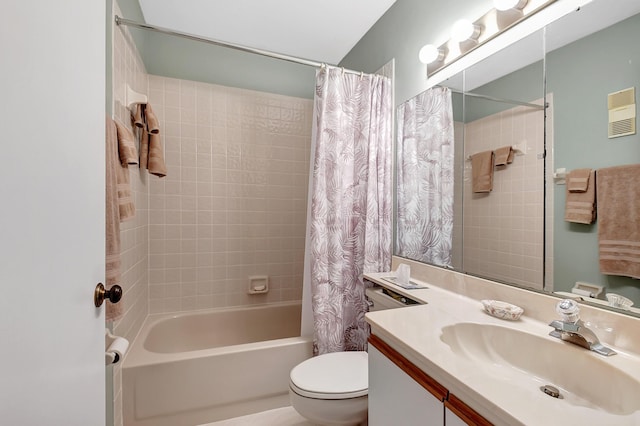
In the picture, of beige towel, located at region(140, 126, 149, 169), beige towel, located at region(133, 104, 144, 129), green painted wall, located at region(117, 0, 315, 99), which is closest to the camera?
beige towel, located at region(133, 104, 144, 129)

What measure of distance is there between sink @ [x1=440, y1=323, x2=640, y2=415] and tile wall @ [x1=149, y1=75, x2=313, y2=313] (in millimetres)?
1891

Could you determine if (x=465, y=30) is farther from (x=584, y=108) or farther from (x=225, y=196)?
(x=225, y=196)

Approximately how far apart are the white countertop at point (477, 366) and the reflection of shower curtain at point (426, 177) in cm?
39

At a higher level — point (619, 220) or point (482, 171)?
point (482, 171)

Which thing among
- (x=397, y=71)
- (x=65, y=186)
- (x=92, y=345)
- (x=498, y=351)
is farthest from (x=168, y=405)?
(x=397, y=71)

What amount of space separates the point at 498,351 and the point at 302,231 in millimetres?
1976

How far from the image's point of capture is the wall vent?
2.74 ft

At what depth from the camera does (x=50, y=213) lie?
0.53m

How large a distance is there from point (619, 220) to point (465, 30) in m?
1.01

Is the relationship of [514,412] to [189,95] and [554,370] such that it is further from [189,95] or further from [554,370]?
[189,95]

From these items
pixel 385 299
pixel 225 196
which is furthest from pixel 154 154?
pixel 385 299

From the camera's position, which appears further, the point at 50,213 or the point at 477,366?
the point at 477,366

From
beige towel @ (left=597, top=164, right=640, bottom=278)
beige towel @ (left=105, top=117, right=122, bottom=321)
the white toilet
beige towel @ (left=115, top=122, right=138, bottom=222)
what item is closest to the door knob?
beige towel @ (left=105, top=117, right=122, bottom=321)

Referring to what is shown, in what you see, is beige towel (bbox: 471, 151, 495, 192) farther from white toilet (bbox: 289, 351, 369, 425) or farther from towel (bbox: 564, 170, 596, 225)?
white toilet (bbox: 289, 351, 369, 425)
